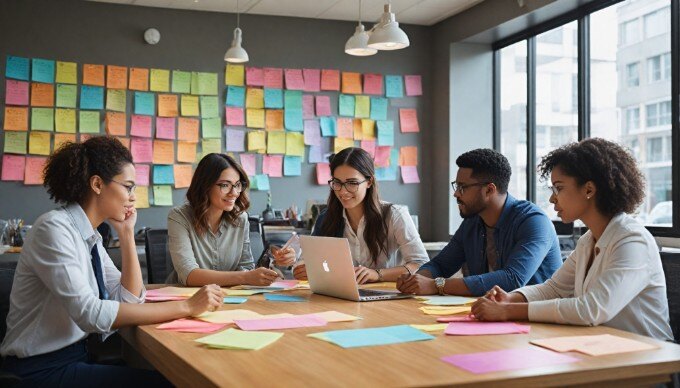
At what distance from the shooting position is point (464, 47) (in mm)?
6199

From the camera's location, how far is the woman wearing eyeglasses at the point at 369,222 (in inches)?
129

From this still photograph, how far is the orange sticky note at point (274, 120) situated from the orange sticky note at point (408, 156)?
3.38ft

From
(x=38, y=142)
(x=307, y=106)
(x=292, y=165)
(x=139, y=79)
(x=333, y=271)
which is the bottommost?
(x=333, y=271)

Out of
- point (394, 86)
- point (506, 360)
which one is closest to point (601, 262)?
point (506, 360)

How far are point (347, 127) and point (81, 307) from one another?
437 cm

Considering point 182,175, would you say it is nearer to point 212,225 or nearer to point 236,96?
point 236,96

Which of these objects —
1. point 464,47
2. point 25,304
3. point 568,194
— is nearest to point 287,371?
point 25,304

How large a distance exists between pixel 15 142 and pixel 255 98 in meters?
1.71

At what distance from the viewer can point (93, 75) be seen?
219 inches

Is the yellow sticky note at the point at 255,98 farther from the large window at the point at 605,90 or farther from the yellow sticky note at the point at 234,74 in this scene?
the large window at the point at 605,90

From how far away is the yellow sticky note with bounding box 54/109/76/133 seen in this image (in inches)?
→ 216

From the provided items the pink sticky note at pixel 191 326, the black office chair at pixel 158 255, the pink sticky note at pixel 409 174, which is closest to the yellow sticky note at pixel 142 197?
the pink sticky note at pixel 409 174

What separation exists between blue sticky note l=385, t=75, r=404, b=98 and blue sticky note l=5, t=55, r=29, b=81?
2.67 metres

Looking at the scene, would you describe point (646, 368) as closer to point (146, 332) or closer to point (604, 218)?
point (604, 218)
